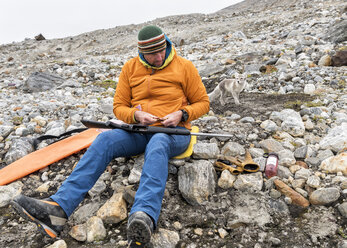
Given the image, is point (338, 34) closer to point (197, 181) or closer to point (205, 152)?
point (205, 152)

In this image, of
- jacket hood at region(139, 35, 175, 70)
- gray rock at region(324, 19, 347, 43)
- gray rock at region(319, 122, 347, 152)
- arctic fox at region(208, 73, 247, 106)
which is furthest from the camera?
gray rock at region(324, 19, 347, 43)

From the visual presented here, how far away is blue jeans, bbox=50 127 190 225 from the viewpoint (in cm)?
284

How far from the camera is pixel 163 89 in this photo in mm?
3941

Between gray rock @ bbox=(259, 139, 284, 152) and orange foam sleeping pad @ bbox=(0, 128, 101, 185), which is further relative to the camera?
gray rock @ bbox=(259, 139, 284, 152)

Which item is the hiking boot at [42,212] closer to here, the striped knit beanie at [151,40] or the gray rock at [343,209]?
the striped knit beanie at [151,40]

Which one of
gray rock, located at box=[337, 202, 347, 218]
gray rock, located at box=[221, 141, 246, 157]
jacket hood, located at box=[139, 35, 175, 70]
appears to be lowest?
gray rock, located at box=[337, 202, 347, 218]

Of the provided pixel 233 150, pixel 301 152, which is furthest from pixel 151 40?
pixel 301 152

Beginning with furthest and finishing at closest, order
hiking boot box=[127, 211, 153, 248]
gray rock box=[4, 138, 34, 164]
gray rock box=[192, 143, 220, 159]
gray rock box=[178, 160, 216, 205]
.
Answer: gray rock box=[4, 138, 34, 164]
gray rock box=[192, 143, 220, 159]
gray rock box=[178, 160, 216, 205]
hiking boot box=[127, 211, 153, 248]

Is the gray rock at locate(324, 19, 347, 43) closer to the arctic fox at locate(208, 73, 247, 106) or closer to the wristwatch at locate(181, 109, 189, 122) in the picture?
the arctic fox at locate(208, 73, 247, 106)

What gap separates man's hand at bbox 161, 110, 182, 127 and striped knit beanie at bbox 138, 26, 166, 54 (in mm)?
933

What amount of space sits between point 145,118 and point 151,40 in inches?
42.7

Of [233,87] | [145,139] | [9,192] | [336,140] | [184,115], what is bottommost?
[336,140]

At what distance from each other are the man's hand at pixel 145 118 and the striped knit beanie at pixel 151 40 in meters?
0.88

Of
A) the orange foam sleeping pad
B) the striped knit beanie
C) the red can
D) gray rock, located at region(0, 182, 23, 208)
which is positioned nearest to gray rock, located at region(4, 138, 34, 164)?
the orange foam sleeping pad
